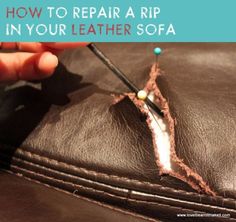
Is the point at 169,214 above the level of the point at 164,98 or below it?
below

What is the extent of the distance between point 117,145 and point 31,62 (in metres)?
0.14

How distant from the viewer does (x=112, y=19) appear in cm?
39

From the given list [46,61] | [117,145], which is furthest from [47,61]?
[117,145]

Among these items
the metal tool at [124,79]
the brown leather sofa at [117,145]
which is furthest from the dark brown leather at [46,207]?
the metal tool at [124,79]

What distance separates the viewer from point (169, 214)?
1.09ft

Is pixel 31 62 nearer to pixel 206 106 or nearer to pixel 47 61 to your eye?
pixel 47 61

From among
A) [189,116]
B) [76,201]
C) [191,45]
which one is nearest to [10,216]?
[76,201]

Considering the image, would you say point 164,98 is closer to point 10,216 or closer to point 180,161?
point 180,161

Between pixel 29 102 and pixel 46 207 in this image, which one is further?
pixel 29 102

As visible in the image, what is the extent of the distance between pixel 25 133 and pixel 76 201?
11 cm

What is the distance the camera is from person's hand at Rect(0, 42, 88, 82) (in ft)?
1.38

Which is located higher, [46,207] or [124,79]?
[124,79]

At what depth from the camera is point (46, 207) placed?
333 millimetres

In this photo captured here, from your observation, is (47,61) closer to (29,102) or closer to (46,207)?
(29,102)
